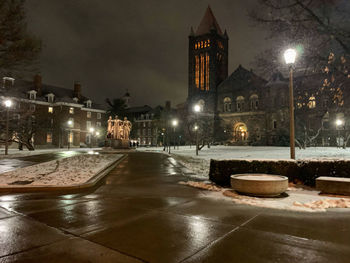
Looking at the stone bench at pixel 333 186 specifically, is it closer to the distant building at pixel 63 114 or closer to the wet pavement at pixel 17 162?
the wet pavement at pixel 17 162

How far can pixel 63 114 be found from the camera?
54.1 m

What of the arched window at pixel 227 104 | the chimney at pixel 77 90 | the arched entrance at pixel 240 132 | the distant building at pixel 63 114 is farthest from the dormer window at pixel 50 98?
the arched entrance at pixel 240 132

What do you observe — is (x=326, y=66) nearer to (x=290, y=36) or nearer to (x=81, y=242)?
(x=290, y=36)

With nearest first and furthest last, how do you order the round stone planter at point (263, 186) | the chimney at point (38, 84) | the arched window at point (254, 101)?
the round stone planter at point (263, 186)
the chimney at point (38, 84)
the arched window at point (254, 101)

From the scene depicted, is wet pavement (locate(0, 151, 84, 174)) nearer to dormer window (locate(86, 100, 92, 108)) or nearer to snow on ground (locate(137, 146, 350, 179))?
snow on ground (locate(137, 146, 350, 179))

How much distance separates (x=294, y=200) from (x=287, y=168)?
2.67 metres

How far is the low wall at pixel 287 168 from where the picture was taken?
8672 mm

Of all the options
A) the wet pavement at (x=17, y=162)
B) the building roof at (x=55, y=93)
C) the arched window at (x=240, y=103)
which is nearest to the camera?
the wet pavement at (x=17, y=162)

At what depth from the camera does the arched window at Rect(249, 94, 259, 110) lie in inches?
2277

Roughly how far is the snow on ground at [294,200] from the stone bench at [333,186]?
0.30 m

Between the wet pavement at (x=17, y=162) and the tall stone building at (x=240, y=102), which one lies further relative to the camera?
the tall stone building at (x=240, y=102)

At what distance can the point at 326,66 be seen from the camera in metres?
15.9

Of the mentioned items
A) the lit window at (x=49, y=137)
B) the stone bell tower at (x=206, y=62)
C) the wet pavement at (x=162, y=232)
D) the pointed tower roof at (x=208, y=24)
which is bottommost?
the wet pavement at (x=162, y=232)

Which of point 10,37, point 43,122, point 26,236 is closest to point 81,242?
point 26,236
